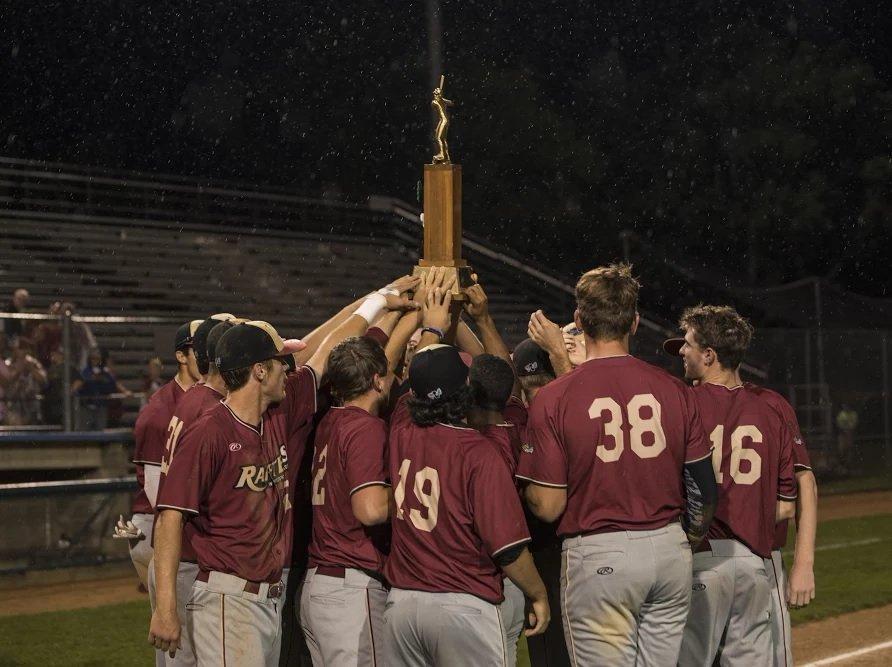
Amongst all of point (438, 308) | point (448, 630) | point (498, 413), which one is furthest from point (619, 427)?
point (438, 308)

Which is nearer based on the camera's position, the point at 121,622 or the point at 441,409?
the point at 441,409

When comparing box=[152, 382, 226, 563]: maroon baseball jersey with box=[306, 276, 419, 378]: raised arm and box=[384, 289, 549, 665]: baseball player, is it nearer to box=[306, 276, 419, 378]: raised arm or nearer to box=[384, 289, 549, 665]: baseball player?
box=[306, 276, 419, 378]: raised arm

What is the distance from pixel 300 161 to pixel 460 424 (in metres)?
30.1

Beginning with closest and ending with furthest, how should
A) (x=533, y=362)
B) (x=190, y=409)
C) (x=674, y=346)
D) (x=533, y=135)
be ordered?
1. (x=190, y=409)
2. (x=533, y=362)
3. (x=674, y=346)
4. (x=533, y=135)

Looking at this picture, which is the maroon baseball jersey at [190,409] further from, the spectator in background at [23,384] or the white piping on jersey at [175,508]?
the spectator in background at [23,384]

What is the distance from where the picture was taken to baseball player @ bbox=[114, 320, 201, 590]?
617 centimetres

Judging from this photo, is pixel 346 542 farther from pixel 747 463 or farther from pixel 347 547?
pixel 747 463

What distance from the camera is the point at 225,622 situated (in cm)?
451

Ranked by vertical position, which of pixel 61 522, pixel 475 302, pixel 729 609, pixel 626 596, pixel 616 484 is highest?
pixel 475 302

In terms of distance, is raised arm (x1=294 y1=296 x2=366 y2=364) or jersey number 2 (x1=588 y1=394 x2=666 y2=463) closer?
jersey number 2 (x1=588 y1=394 x2=666 y2=463)

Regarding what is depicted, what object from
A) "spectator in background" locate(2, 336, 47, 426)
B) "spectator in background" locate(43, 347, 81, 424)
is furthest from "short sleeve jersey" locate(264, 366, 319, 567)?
"spectator in background" locate(43, 347, 81, 424)

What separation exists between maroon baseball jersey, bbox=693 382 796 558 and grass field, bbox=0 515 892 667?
4.93m

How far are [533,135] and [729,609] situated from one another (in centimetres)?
3005

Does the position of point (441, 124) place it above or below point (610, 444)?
above
